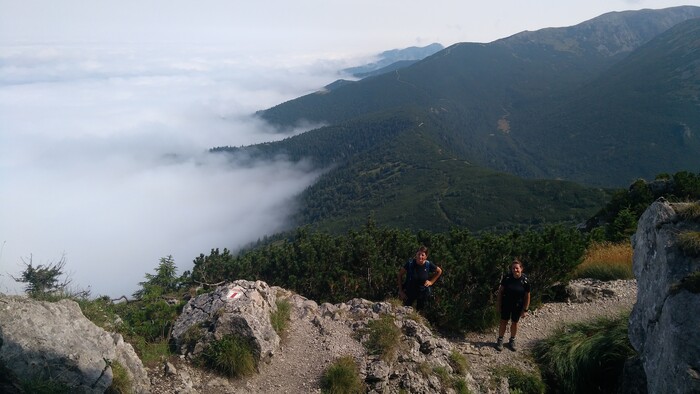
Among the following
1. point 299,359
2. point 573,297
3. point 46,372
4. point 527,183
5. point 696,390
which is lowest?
point 527,183

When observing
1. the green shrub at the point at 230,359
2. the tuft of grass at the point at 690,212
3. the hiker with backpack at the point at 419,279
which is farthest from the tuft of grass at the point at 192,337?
the tuft of grass at the point at 690,212

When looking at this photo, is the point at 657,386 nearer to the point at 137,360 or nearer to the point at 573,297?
the point at 573,297

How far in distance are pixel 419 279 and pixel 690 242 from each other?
4953 mm

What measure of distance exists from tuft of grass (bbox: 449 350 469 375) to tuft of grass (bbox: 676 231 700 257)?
414 cm

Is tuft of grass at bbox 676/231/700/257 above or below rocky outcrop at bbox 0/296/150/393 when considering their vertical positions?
above

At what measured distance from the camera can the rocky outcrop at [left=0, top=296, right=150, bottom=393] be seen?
557 cm

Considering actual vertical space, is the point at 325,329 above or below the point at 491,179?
above

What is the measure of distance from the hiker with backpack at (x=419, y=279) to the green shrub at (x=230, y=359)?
154 inches

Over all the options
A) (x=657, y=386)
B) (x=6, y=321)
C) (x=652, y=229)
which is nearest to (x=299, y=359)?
(x=6, y=321)

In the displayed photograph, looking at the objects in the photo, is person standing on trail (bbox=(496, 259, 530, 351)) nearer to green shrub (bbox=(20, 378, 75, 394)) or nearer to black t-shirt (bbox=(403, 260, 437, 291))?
black t-shirt (bbox=(403, 260, 437, 291))

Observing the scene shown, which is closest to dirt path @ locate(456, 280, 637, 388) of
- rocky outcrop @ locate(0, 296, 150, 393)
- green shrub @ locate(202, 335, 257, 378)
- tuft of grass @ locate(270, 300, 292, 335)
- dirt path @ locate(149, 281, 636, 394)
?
dirt path @ locate(149, 281, 636, 394)

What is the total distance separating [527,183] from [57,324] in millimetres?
150965

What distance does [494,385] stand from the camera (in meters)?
8.12

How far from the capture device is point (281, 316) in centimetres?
911
